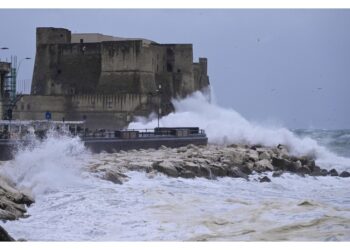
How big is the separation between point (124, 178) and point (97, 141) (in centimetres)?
468

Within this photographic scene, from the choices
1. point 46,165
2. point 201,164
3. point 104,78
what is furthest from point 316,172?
point 104,78

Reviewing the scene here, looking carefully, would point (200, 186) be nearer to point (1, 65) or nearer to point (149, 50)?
point (1, 65)

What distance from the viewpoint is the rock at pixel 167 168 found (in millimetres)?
16812

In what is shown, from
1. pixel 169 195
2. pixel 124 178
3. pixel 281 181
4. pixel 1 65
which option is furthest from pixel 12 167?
pixel 1 65

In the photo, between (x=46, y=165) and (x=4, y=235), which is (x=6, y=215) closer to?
(x=4, y=235)

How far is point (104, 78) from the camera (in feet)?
107

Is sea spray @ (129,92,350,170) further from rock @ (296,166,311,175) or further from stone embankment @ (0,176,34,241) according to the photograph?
stone embankment @ (0,176,34,241)

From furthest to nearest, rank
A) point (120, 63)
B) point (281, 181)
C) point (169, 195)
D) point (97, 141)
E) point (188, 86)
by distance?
1. point (188, 86)
2. point (120, 63)
3. point (97, 141)
4. point (281, 181)
5. point (169, 195)

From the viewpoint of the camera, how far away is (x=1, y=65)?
23297 mm

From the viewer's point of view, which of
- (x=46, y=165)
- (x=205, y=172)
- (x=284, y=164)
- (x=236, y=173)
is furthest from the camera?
(x=284, y=164)

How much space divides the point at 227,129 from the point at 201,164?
1230cm

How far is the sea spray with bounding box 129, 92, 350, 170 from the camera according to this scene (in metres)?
27.8

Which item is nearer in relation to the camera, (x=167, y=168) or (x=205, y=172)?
(x=167, y=168)

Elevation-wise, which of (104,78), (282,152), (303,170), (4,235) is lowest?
(4,235)
